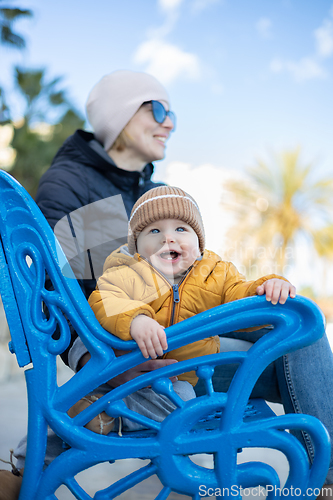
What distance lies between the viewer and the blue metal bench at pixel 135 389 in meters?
0.90

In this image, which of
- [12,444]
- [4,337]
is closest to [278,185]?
[4,337]

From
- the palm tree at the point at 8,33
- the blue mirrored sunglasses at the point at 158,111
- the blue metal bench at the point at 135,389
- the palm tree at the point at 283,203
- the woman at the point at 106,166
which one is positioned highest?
the palm tree at the point at 8,33

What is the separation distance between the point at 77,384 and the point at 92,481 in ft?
2.85

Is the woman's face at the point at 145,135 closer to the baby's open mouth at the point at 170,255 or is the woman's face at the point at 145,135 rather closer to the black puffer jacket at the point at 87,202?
the black puffer jacket at the point at 87,202

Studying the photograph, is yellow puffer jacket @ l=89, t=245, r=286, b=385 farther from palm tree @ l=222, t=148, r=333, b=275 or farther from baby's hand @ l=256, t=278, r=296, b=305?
palm tree @ l=222, t=148, r=333, b=275

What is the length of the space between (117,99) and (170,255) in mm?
886

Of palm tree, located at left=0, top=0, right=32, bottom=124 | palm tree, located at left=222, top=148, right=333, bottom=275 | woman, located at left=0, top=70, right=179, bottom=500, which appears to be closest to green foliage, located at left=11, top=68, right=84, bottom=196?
palm tree, located at left=0, top=0, right=32, bottom=124

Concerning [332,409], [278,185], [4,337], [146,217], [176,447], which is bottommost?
[176,447]

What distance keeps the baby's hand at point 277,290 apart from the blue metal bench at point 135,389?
0.02 m

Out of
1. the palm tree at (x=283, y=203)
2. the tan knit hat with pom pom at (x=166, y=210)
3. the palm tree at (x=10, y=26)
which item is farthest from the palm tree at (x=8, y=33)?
the tan knit hat with pom pom at (x=166, y=210)

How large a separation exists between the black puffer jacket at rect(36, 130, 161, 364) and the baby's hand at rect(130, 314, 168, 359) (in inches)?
13.8

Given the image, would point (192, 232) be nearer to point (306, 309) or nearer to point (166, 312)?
point (166, 312)

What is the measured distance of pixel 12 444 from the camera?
193cm

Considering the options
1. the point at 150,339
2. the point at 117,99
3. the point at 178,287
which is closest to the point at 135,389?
the point at 150,339
